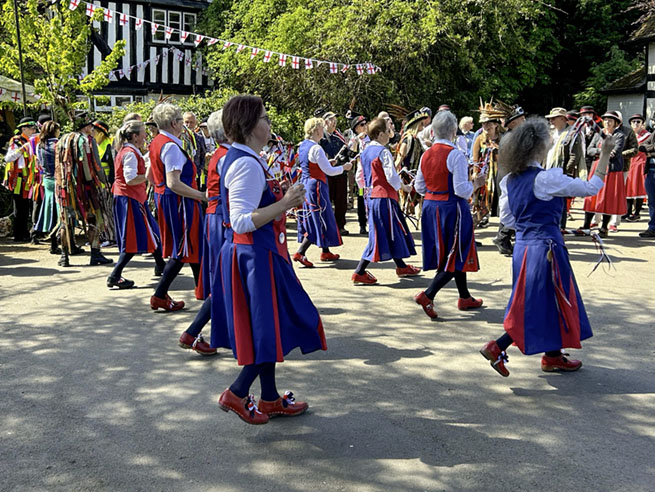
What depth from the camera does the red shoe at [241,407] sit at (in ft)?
13.3

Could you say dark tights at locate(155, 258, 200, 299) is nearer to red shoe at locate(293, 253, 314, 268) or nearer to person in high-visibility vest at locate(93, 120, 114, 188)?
red shoe at locate(293, 253, 314, 268)

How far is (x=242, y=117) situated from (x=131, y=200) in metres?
4.09

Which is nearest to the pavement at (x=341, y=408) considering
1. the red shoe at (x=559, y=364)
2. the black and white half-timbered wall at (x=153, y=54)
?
the red shoe at (x=559, y=364)

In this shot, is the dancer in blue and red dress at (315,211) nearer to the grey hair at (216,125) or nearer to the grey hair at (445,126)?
the grey hair at (445,126)

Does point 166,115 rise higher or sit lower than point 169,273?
higher

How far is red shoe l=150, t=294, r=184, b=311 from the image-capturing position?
6.75 metres

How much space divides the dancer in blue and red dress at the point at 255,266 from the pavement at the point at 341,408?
518 millimetres

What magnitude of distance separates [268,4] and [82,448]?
2289cm

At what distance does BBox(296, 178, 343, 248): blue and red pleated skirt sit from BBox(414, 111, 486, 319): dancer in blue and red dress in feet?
8.11

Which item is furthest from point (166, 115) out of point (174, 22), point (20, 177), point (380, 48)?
point (174, 22)

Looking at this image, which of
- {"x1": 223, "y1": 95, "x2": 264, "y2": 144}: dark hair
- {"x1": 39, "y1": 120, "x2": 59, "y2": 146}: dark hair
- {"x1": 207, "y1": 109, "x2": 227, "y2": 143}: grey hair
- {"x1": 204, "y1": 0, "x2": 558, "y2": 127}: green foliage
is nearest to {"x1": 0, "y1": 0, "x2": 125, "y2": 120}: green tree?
{"x1": 204, "y1": 0, "x2": 558, "y2": 127}: green foliage

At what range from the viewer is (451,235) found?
21.5ft

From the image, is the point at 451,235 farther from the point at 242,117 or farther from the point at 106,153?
the point at 106,153

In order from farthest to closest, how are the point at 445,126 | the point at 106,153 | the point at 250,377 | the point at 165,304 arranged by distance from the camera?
1. the point at 106,153
2. the point at 165,304
3. the point at 445,126
4. the point at 250,377
